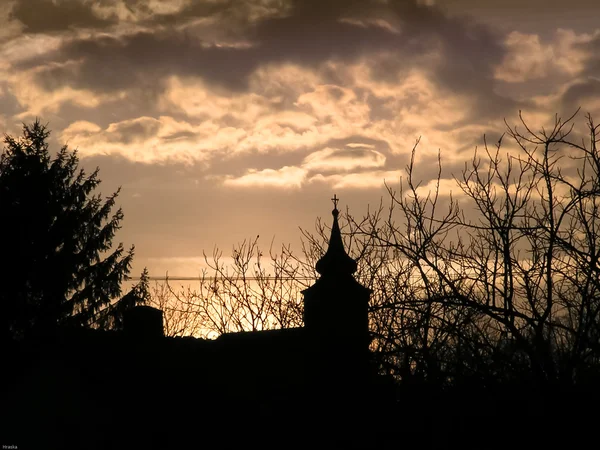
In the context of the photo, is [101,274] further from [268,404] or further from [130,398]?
[268,404]

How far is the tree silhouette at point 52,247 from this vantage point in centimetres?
2461

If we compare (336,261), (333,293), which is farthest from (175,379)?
(336,261)

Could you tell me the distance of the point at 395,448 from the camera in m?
7.67

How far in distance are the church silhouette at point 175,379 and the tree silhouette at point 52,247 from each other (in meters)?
8.48

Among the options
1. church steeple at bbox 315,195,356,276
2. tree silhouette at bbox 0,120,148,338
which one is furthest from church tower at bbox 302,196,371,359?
tree silhouette at bbox 0,120,148,338

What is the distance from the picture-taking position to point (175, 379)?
14578mm

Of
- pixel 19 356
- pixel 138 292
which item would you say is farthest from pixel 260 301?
pixel 19 356

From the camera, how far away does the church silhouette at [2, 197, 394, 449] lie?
13672 millimetres

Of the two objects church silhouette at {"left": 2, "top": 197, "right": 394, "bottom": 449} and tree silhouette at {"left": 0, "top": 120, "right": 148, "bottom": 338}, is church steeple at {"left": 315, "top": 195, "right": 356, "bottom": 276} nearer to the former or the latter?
church silhouette at {"left": 2, "top": 197, "right": 394, "bottom": 449}

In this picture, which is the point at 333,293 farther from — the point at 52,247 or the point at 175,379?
the point at 52,247

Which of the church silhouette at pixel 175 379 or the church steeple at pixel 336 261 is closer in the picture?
the church silhouette at pixel 175 379

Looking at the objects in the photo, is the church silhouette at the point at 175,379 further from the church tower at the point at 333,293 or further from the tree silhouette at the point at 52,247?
the tree silhouette at the point at 52,247

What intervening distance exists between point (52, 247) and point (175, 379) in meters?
13.9

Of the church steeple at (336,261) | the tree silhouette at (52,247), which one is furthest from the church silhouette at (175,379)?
the tree silhouette at (52,247)
